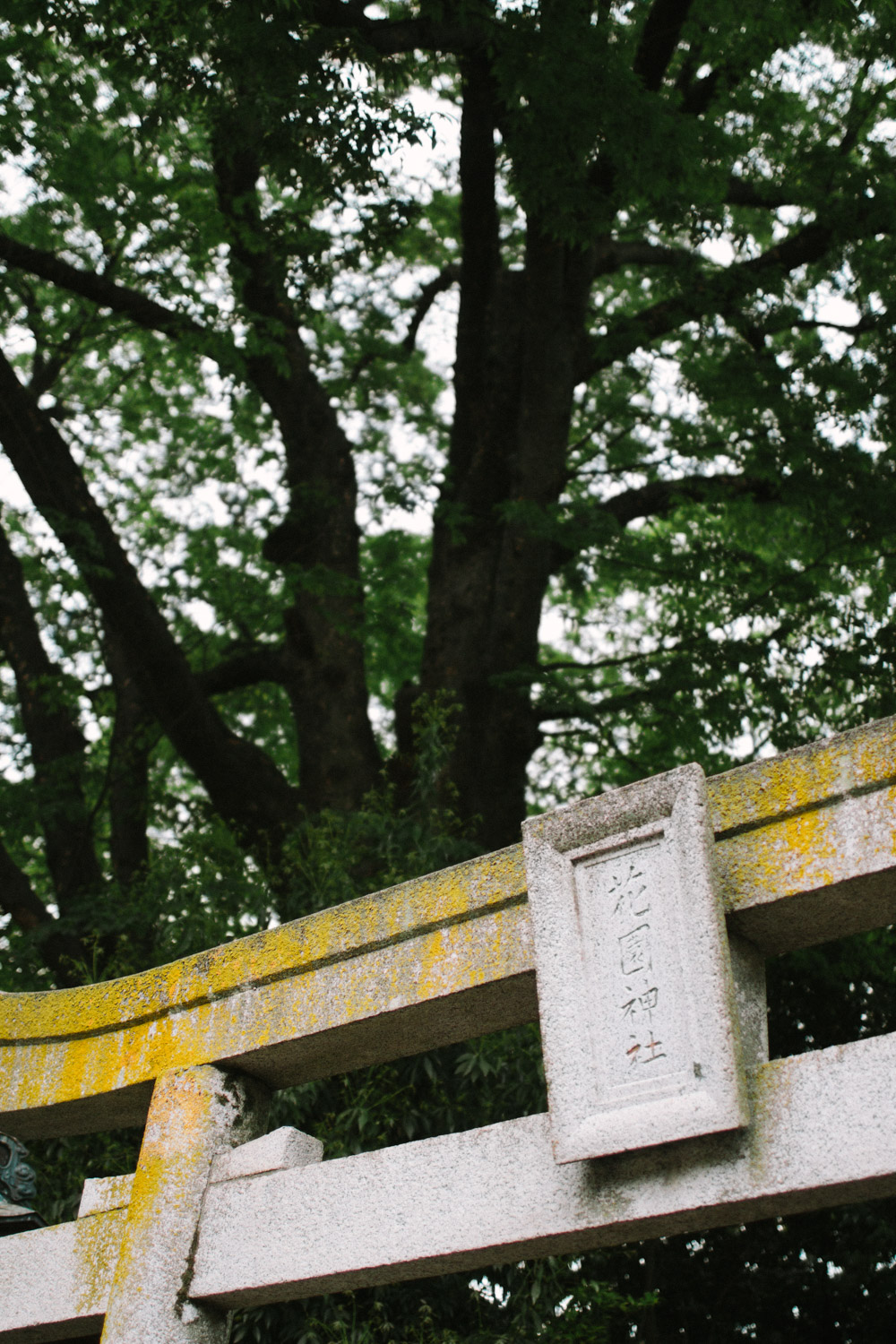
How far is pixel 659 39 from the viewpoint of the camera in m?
6.87

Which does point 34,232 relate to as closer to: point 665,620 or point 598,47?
point 598,47

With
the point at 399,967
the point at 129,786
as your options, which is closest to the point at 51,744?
the point at 129,786

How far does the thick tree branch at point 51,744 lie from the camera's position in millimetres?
7176

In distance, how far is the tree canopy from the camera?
580 cm

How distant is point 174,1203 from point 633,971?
1.45 metres

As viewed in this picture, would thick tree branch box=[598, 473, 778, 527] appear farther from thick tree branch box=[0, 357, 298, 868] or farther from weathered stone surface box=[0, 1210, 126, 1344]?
weathered stone surface box=[0, 1210, 126, 1344]

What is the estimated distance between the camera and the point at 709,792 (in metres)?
2.90

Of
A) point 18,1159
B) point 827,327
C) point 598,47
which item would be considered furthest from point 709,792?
point 827,327

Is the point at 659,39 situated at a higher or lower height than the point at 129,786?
higher

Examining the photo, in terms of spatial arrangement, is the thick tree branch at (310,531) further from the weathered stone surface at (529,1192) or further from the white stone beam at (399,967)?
the weathered stone surface at (529,1192)

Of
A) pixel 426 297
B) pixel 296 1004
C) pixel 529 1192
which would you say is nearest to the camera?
pixel 529 1192

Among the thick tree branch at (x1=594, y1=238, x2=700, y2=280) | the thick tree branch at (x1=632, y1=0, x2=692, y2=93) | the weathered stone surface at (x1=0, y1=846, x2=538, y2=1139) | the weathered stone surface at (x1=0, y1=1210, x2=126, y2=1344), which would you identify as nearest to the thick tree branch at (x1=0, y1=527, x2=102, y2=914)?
the weathered stone surface at (x1=0, y1=846, x2=538, y2=1139)

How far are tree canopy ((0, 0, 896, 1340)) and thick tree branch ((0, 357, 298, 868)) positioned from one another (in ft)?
0.07

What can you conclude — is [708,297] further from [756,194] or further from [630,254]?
[630,254]
